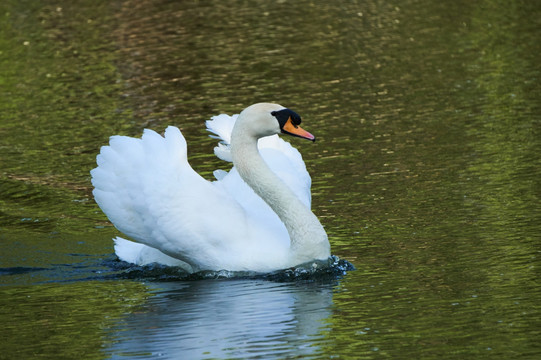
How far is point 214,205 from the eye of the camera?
9.23m

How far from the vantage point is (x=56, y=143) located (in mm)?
15094

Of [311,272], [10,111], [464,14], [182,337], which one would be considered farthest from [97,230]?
[464,14]

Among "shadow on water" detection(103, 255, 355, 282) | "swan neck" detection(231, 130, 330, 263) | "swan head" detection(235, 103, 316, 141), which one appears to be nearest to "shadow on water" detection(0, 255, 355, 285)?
"shadow on water" detection(103, 255, 355, 282)

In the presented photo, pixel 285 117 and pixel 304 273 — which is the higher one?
pixel 285 117

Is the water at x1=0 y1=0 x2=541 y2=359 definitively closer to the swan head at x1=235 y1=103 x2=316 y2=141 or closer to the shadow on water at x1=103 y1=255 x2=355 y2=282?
the shadow on water at x1=103 y1=255 x2=355 y2=282

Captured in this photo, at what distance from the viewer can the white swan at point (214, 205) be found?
9.07m

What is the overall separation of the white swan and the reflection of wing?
323 millimetres

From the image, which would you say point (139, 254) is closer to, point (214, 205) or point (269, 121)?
point (214, 205)

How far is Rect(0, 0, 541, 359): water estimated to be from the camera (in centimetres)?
757

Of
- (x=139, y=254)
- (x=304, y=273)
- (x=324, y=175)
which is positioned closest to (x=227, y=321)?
(x=304, y=273)

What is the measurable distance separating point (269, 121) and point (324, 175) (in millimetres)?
3264

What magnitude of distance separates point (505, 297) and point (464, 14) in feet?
54.5

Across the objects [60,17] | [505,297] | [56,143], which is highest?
[60,17]

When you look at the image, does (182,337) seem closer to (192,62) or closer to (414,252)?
(414,252)
